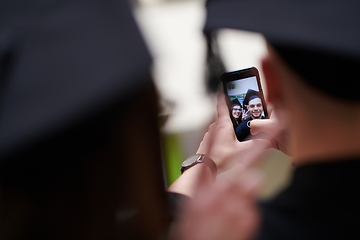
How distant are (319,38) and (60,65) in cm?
29

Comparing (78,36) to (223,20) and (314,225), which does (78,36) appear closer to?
(223,20)

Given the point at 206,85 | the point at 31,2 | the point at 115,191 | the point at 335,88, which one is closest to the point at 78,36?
the point at 31,2

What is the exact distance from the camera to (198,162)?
600mm

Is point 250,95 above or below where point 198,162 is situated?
above

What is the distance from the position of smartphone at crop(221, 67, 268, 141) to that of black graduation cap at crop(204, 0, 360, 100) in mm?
276

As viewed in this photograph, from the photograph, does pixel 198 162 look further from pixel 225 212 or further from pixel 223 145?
pixel 225 212

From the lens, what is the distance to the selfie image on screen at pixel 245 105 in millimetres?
596

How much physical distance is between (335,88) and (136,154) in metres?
0.27

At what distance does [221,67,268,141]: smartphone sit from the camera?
0.60 metres

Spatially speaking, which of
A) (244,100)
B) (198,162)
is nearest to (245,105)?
(244,100)

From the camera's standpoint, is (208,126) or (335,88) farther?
(208,126)

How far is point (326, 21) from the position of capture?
306 mm

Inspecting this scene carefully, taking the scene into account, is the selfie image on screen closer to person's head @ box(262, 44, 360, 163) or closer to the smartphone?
the smartphone

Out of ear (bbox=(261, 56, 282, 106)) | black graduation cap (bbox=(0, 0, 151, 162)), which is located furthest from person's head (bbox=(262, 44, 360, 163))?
black graduation cap (bbox=(0, 0, 151, 162))
